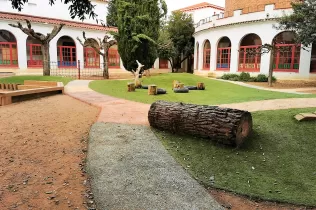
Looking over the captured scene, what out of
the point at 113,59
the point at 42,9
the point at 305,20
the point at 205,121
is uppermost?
the point at 42,9

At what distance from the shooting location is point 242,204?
345cm

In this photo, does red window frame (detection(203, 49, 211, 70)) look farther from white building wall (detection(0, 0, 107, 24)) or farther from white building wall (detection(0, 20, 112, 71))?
white building wall (detection(0, 0, 107, 24))

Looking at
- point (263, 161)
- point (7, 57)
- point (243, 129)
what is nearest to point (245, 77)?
point (243, 129)

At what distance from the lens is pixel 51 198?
10.6 ft

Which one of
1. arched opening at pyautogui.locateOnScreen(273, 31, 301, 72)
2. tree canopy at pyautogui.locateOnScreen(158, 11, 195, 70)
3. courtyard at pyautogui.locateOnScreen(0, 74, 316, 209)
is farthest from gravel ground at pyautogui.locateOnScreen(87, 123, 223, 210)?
tree canopy at pyautogui.locateOnScreen(158, 11, 195, 70)

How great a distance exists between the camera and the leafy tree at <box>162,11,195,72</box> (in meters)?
30.5

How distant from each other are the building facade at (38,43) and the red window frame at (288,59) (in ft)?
47.4

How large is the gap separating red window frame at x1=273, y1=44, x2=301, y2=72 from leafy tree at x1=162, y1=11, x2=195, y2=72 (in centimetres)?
1216

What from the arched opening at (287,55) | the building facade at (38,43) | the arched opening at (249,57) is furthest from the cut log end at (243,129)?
the building facade at (38,43)

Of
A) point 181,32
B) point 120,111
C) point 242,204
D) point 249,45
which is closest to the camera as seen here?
point 242,204

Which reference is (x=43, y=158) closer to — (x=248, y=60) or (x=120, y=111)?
(x=120, y=111)

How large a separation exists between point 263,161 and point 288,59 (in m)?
17.8

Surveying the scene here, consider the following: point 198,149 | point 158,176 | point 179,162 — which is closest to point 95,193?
point 158,176

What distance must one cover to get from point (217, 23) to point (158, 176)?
22.0 m
